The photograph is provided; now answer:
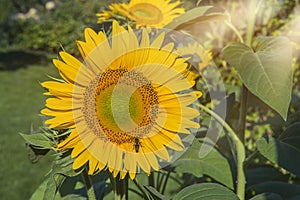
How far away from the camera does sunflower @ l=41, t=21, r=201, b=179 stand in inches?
38.3

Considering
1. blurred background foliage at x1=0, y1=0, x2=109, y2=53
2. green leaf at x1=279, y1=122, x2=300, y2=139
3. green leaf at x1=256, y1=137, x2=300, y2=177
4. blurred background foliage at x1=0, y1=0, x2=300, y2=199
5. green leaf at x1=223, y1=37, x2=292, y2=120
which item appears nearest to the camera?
green leaf at x1=223, y1=37, x2=292, y2=120

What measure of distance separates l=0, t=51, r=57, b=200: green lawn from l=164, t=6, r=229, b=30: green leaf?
1.54 m

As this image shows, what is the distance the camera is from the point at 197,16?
1307mm

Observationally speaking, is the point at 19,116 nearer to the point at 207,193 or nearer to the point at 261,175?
the point at 261,175

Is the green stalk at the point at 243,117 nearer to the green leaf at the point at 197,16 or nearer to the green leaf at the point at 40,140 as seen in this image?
the green leaf at the point at 197,16

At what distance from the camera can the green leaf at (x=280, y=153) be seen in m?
1.26

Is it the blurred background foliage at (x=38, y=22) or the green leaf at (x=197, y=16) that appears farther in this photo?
the blurred background foliage at (x=38, y=22)

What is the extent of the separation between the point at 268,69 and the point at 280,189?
0.43 meters

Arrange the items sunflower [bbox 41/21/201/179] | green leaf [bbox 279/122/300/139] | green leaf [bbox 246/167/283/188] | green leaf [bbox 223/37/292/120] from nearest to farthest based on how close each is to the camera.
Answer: sunflower [bbox 41/21/201/179] < green leaf [bbox 223/37/292/120] < green leaf [bbox 279/122/300/139] < green leaf [bbox 246/167/283/188]

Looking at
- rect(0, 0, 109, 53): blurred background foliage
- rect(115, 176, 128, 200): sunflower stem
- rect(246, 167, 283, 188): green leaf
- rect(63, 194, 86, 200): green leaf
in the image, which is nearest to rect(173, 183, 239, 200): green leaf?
rect(115, 176, 128, 200): sunflower stem

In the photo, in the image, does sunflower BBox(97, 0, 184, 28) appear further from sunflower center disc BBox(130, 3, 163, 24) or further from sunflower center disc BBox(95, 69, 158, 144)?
sunflower center disc BBox(95, 69, 158, 144)

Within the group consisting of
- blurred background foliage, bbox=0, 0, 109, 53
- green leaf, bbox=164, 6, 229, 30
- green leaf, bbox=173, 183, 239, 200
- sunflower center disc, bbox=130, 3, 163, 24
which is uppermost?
blurred background foliage, bbox=0, 0, 109, 53

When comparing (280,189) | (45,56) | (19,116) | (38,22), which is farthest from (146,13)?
(38,22)

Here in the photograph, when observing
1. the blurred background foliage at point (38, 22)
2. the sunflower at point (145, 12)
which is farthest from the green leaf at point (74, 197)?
the blurred background foliage at point (38, 22)
